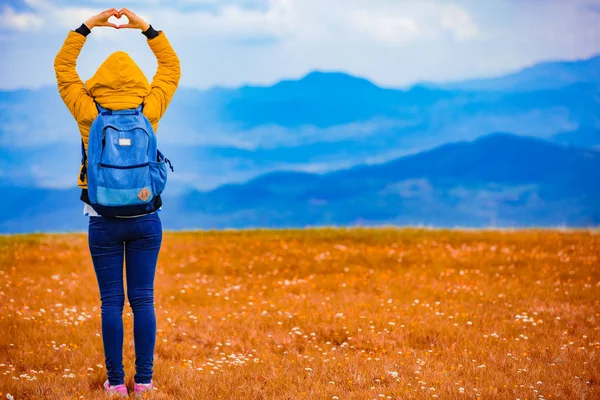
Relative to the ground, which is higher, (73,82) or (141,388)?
(73,82)

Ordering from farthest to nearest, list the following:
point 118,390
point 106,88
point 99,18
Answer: point 118,390 → point 99,18 → point 106,88

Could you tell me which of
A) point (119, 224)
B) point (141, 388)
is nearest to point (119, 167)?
point (119, 224)

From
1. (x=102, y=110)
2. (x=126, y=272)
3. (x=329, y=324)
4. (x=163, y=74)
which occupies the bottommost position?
(x=329, y=324)

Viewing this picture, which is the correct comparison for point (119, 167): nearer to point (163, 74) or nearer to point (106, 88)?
point (106, 88)

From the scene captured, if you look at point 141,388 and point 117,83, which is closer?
point 117,83

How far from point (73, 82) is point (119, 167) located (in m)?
1.03

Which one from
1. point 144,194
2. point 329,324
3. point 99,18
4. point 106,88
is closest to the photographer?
point 144,194

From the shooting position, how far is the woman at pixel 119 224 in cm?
624

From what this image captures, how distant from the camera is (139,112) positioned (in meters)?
6.36

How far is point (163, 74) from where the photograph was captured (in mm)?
6812

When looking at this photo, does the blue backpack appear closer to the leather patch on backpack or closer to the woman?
the leather patch on backpack

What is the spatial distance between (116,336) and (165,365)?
1525 mm

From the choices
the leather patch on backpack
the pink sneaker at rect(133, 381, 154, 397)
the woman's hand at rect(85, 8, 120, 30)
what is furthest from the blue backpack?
the pink sneaker at rect(133, 381, 154, 397)

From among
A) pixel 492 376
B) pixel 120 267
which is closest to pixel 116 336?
pixel 120 267
